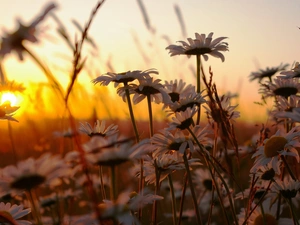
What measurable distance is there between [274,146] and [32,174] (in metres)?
1.03

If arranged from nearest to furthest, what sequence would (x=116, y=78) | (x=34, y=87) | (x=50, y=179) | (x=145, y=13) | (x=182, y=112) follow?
1. (x=50, y=179)
2. (x=182, y=112)
3. (x=116, y=78)
4. (x=34, y=87)
5. (x=145, y=13)

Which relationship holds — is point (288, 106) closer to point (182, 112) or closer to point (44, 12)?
point (182, 112)

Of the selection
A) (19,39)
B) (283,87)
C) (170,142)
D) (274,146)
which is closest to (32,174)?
(19,39)

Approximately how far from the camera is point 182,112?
69.5 inches

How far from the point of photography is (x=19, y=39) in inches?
38.3

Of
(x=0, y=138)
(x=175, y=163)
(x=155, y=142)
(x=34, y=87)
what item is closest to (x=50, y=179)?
(x=155, y=142)

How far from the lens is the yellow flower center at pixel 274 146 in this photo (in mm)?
1711

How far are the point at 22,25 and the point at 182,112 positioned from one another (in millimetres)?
892

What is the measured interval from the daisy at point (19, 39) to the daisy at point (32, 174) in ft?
0.66

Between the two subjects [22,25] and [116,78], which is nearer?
[22,25]

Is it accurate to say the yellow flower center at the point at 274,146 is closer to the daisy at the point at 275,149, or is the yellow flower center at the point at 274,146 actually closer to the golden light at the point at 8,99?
the daisy at the point at 275,149

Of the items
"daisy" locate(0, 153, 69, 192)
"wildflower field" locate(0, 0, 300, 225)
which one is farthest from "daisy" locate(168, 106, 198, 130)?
"daisy" locate(0, 153, 69, 192)

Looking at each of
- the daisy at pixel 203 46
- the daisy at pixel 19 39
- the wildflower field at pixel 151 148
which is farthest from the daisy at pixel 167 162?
the daisy at pixel 19 39

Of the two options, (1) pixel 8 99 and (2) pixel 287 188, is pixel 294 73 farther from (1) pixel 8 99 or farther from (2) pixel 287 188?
(1) pixel 8 99
